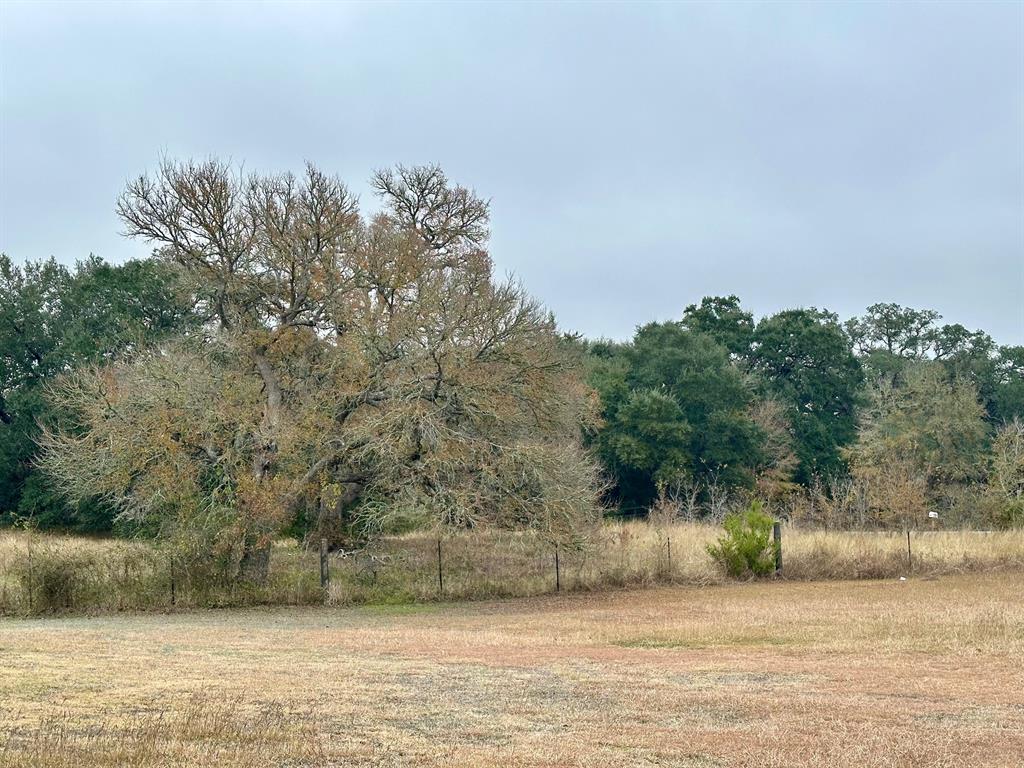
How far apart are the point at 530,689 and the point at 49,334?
144 ft

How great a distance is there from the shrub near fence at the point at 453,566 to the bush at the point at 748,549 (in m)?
0.43

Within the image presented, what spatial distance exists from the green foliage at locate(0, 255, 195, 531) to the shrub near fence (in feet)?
59.3

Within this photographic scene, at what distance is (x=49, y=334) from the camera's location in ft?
164

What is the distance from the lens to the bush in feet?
97.0

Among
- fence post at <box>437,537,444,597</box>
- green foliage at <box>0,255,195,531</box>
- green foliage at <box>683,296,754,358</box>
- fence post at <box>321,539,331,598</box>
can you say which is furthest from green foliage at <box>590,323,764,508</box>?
fence post at <box>321,539,331,598</box>

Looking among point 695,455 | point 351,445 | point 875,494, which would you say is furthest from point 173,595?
point 695,455

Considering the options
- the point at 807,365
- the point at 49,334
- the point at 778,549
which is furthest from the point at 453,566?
the point at 807,365

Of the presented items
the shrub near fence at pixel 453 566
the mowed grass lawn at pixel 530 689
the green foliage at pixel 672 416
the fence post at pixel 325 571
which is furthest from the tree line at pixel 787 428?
the mowed grass lawn at pixel 530 689

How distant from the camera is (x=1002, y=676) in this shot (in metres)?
13.2

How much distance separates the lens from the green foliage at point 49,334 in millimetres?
46906

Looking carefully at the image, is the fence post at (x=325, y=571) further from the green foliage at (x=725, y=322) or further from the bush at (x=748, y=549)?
the green foliage at (x=725, y=322)

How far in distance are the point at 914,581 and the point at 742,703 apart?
19.5 meters

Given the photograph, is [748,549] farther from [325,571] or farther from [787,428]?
[787,428]

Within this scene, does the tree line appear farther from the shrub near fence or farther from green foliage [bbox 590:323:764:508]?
the shrub near fence
